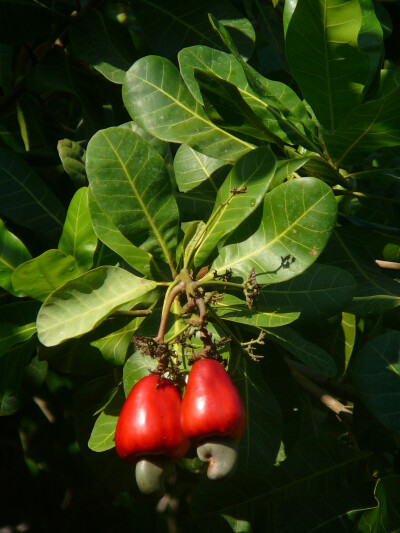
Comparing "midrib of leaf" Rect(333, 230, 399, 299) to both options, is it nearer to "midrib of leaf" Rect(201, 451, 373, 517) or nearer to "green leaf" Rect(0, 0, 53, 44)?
"midrib of leaf" Rect(201, 451, 373, 517)

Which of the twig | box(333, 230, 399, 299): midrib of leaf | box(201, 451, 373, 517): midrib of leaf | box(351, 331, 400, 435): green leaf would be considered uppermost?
box(333, 230, 399, 299): midrib of leaf

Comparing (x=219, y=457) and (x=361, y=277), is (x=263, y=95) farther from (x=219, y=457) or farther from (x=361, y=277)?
(x=219, y=457)

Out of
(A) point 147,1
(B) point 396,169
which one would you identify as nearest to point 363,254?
(B) point 396,169

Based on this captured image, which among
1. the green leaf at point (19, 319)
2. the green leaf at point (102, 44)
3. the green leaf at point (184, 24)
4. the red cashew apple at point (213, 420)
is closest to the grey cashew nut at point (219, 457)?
the red cashew apple at point (213, 420)

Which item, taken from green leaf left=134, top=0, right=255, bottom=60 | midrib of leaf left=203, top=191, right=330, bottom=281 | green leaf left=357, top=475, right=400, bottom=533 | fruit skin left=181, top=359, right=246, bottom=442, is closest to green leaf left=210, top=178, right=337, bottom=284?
midrib of leaf left=203, top=191, right=330, bottom=281

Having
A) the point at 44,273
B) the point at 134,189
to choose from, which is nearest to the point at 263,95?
the point at 134,189

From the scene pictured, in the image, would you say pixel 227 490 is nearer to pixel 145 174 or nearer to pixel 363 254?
pixel 363 254

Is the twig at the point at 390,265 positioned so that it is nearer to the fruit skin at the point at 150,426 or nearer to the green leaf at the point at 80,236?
the green leaf at the point at 80,236
